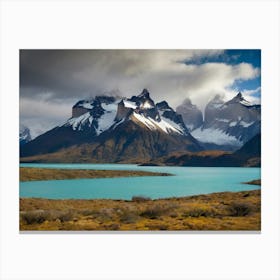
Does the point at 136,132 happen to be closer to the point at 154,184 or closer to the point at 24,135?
the point at 154,184

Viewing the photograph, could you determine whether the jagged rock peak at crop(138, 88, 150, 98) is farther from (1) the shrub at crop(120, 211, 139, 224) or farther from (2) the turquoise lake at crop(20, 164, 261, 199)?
(1) the shrub at crop(120, 211, 139, 224)

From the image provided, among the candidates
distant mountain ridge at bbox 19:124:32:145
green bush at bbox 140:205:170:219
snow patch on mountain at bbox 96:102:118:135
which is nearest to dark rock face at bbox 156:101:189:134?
snow patch on mountain at bbox 96:102:118:135

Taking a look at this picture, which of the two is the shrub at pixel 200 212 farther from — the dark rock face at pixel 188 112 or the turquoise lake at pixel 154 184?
the dark rock face at pixel 188 112

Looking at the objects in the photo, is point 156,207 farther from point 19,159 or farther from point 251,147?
point 19,159

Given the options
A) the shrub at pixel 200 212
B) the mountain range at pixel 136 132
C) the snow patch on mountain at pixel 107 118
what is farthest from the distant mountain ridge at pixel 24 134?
the shrub at pixel 200 212
